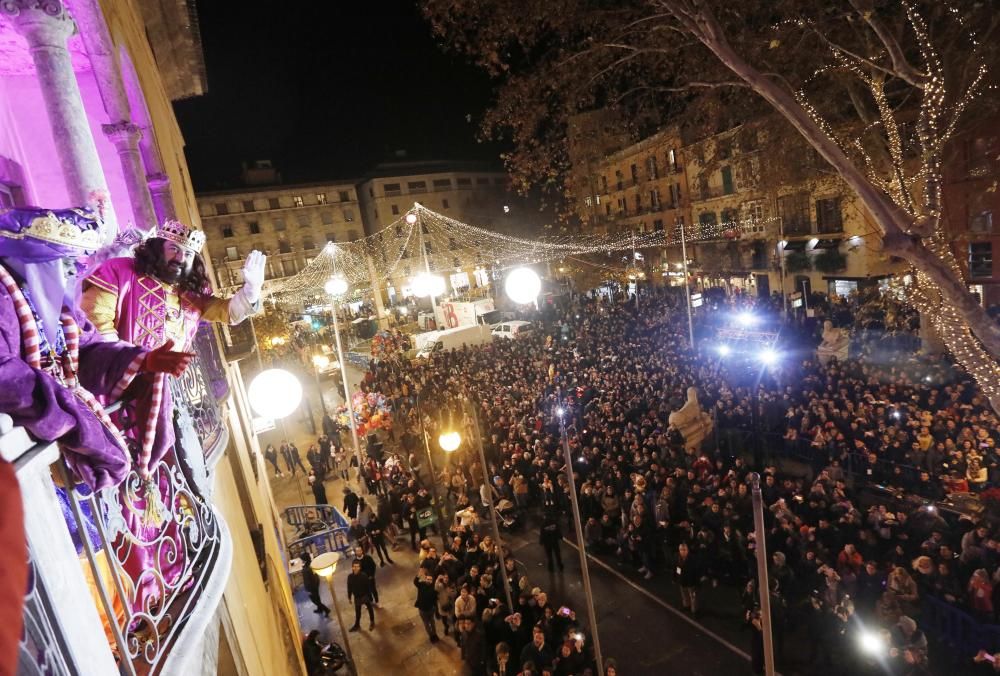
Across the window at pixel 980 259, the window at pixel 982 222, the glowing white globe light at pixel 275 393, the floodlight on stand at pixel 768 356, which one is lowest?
the floodlight on stand at pixel 768 356

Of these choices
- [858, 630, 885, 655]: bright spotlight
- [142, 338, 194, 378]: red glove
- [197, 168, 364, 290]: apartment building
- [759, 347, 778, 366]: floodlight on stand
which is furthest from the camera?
[197, 168, 364, 290]: apartment building

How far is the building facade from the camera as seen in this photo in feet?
6.56

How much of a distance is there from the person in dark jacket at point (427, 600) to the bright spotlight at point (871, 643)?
669 centimetres

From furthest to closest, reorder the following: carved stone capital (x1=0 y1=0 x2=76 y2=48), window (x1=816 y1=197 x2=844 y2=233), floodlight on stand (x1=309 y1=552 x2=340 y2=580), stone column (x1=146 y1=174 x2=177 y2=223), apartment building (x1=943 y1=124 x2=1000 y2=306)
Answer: window (x1=816 y1=197 x2=844 y2=233), apartment building (x1=943 y1=124 x2=1000 y2=306), floodlight on stand (x1=309 y1=552 x2=340 y2=580), stone column (x1=146 y1=174 x2=177 y2=223), carved stone capital (x1=0 y1=0 x2=76 y2=48)

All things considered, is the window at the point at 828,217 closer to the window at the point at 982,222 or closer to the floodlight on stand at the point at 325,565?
the window at the point at 982,222

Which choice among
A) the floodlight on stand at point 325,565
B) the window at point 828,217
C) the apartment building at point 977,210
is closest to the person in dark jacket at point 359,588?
the floodlight on stand at point 325,565

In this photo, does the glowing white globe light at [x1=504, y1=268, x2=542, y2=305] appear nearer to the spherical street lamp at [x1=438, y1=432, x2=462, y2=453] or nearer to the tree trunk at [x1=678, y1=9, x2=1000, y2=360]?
the spherical street lamp at [x1=438, y1=432, x2=462, y2=453]

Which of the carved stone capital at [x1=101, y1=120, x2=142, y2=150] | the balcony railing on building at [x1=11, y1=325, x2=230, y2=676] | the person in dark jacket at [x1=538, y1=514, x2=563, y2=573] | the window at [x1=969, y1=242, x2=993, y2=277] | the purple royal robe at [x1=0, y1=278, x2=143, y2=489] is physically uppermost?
the carved stone capital at [x1=101, y1=120, x2=142, y2=150]

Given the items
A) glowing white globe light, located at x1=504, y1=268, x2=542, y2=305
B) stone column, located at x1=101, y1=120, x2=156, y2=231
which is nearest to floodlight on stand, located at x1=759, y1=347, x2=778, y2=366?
glowing white globe light, located at x1=504, y1=268, x2=542, y2=305

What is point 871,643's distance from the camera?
7.13 m

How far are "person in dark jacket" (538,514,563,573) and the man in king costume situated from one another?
8.75 metres

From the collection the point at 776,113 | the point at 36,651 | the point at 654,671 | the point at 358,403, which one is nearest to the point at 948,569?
the point at 654,671

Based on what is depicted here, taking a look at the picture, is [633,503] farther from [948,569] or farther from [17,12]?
[17,12]

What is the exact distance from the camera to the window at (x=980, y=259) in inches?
870
